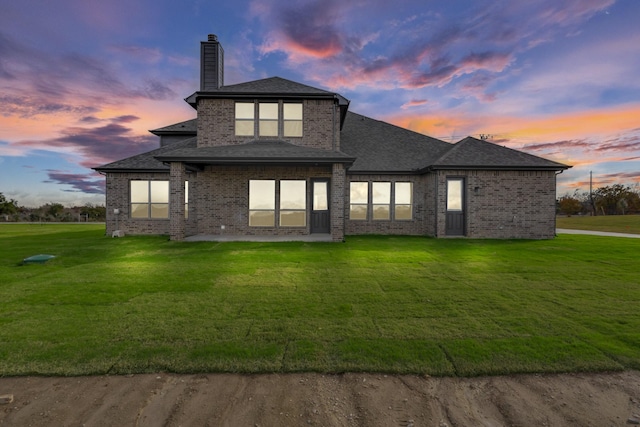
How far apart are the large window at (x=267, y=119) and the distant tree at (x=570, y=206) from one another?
6064 centimetres

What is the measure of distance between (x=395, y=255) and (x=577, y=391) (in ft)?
24.2

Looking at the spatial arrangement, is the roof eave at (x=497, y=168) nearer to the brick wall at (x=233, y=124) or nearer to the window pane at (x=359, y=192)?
the window pane at (x=359, y=192)

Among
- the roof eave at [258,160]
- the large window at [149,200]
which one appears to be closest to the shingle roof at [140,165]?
the large window at [149,200]

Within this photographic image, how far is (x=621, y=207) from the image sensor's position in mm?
48688

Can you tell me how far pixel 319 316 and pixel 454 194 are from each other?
13230 mm

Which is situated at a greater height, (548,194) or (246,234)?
(548,194)

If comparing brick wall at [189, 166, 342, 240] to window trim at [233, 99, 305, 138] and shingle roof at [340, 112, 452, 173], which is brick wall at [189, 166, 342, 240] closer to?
window trim at [233, 99, 305, 138]

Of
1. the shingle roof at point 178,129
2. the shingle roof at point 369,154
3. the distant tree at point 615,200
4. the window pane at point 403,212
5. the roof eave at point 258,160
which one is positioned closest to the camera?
the roof eave at point 258,160

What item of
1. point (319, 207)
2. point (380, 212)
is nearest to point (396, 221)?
point (380, 212)

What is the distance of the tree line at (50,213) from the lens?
35469mm

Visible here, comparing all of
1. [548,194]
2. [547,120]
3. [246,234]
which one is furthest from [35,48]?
[547,120]

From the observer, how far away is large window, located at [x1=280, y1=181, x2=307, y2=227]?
51.8 ft

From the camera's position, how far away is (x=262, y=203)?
51.6ft

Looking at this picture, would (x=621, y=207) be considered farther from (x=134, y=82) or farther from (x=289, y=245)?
(x=134, y=82)
